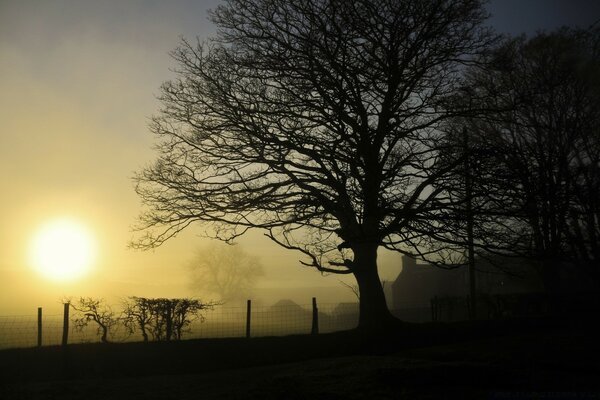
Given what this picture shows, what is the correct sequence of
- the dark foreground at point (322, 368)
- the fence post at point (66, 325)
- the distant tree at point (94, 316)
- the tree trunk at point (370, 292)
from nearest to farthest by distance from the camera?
the dark foreground at point (322, 368)
the fence post at point (66, 325)
the distant tree at point (94, 316)
the tree trunk at point (370, 292)

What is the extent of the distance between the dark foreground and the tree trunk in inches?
18.8

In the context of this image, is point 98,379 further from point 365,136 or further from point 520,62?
point 520,62

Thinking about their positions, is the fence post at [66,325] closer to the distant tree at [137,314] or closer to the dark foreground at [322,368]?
the dark foreground at [322,368]

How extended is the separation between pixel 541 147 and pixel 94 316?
1594 centimetres

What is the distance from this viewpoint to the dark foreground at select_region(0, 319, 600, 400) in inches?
308

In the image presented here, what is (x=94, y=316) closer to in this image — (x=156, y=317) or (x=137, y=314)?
(x=137, y=314)

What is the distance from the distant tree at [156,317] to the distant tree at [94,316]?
41 cm

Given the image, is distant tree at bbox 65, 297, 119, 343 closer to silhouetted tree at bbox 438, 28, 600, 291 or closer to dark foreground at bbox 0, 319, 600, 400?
dark foreground at bbox 0, 319, 600, 400

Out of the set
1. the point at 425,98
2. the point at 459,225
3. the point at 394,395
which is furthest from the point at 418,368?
the point at 425,98

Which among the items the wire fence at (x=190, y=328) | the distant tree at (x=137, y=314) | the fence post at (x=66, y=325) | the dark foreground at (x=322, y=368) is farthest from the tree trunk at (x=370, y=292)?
the fence post at (x=66, y=325)

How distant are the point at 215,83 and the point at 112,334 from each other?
24.7 feet

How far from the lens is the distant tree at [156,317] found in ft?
50.9

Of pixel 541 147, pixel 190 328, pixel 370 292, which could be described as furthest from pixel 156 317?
pixel 541 147

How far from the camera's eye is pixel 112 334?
15.1m
